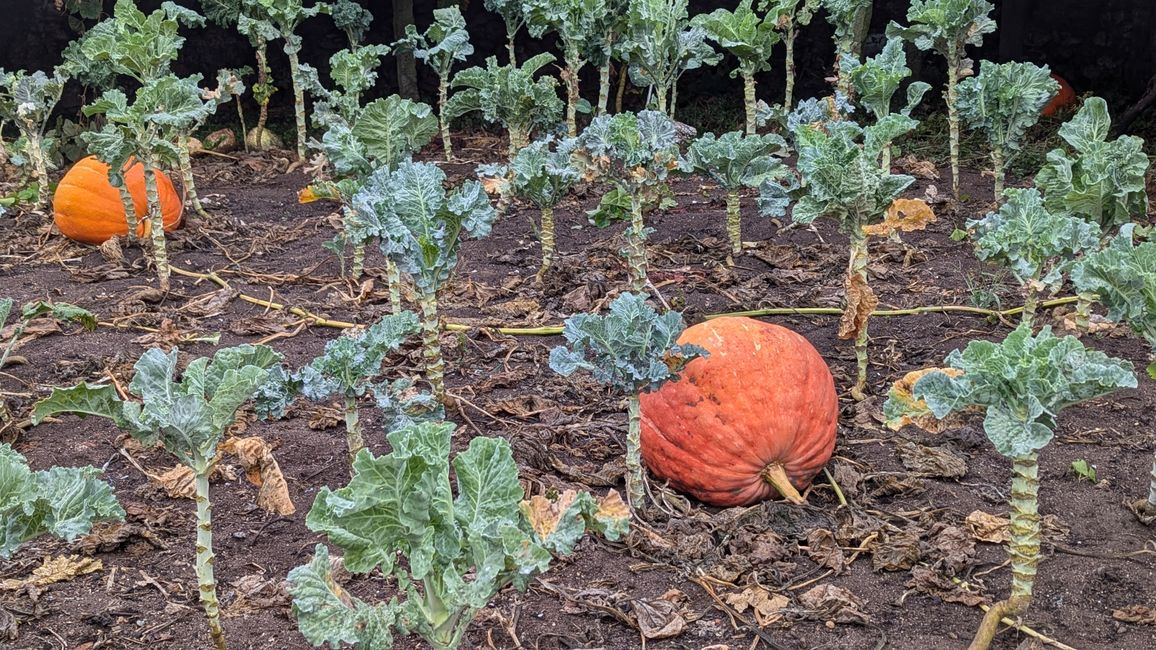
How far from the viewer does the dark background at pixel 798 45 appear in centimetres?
977

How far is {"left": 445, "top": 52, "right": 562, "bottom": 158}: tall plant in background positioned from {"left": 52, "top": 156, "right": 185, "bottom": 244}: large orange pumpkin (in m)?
1.95

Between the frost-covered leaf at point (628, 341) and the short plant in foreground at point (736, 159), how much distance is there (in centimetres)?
224

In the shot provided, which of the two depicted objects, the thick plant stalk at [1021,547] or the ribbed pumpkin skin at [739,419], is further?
the ribbed pumpkin skin at [739,419]

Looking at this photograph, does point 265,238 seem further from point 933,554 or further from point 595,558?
point 933,554

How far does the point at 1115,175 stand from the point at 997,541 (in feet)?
5.65

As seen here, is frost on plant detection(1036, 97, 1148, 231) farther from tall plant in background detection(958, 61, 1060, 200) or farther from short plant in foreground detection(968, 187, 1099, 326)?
tall plant in background detection(958, 61, 1060, 200)

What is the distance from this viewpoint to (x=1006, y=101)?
18.3 ft

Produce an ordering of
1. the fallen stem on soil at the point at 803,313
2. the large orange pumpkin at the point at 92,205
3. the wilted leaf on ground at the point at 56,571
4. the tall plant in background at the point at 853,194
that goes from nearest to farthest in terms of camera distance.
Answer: the wilted leaf on ground at the point at 56,571 → the tall plant in background at the point at 853,194 → the fallen stem on soil at the point at 803,313 → the large orange pumpkin at the point at 92,205

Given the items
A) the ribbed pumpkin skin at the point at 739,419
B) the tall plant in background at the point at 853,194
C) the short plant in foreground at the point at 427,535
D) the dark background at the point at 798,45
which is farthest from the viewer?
the dark background at the point at 798,45

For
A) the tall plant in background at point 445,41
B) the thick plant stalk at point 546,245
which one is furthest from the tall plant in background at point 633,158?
the tall plant in background at point 445,41

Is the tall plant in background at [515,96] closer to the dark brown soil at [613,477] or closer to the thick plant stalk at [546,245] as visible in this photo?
the dark brown soil at [613,477]

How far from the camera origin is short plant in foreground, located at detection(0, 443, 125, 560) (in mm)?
2389

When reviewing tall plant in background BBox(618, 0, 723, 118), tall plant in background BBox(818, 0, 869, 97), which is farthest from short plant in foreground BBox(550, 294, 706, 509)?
tall plant in background BBox(818, 0, 869, 97)

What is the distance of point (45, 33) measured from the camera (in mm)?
9812
